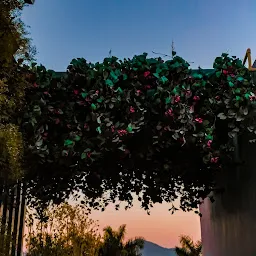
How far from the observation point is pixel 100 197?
4.63 metres

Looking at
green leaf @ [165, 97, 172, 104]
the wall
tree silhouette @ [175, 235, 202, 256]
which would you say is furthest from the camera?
tree silhouette @ [175, 235, 202, 256]

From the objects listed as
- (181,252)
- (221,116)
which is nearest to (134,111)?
(221,116)

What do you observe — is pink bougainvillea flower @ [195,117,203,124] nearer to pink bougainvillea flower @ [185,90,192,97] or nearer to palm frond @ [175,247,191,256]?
pink bougainvillea flower @ [185,90,192,97]

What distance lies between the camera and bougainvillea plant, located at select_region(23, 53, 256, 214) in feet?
11.6

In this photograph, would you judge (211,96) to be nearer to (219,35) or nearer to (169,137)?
(169,137)

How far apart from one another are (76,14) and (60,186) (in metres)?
1.85

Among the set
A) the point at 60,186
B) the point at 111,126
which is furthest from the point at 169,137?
the point at 60,186

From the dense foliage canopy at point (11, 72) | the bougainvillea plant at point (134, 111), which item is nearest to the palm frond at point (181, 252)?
the bougainvillea plant at point (134, 111)

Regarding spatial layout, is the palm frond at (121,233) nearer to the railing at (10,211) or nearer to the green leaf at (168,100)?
the railing at (10,211)

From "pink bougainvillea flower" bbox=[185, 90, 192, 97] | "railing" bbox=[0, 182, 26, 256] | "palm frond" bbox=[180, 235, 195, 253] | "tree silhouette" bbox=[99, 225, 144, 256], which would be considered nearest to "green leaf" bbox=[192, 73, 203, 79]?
"pink bougainvillea flower" bbox=[185, 90, 192, 97]

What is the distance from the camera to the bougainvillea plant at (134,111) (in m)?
3.53

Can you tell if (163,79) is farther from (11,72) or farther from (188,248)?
(188,248)

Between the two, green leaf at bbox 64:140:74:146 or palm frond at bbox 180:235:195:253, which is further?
palm frond at bbox 180:235:195:253

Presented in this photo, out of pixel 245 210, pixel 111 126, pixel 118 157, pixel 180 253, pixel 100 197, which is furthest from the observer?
pixel 180 253
